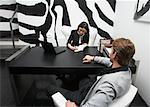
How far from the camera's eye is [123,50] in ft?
4.45

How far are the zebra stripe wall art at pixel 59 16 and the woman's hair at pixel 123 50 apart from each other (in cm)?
257

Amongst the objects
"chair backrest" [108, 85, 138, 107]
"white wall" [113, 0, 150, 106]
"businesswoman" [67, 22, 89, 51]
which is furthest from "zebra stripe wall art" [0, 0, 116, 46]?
"chair backrest" [108, 85, 138, 107]

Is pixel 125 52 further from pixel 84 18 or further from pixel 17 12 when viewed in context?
pixel 17 12

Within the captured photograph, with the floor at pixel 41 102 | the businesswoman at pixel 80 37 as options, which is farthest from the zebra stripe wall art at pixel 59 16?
the floor at pixel 41 102

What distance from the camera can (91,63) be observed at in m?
2.09

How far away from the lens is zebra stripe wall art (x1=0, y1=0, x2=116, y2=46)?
153 inches

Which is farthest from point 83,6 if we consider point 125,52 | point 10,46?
point 125,52

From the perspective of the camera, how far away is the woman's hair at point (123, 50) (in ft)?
4.45

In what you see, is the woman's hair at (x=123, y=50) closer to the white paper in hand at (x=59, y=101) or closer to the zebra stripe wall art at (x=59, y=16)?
the white paper in hand at (x=59, y=101)

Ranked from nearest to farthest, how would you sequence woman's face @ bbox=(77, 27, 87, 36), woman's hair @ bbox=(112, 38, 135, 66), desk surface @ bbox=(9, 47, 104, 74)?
woman's hair @ bbox=(112, 38, 135, 66) → desk surface @ bbox=(9, 47, 104, 74) → woman's face @ bbox=(77, 27, 87, 36)

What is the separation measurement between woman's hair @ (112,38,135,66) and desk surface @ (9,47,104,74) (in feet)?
1.96

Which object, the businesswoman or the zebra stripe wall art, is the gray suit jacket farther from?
the zebra stripe wall art

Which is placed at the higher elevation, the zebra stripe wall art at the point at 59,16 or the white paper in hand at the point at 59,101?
the zebra stripe wall art at the point at 59,16

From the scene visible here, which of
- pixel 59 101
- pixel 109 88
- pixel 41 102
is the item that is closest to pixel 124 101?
pixel 109 88
